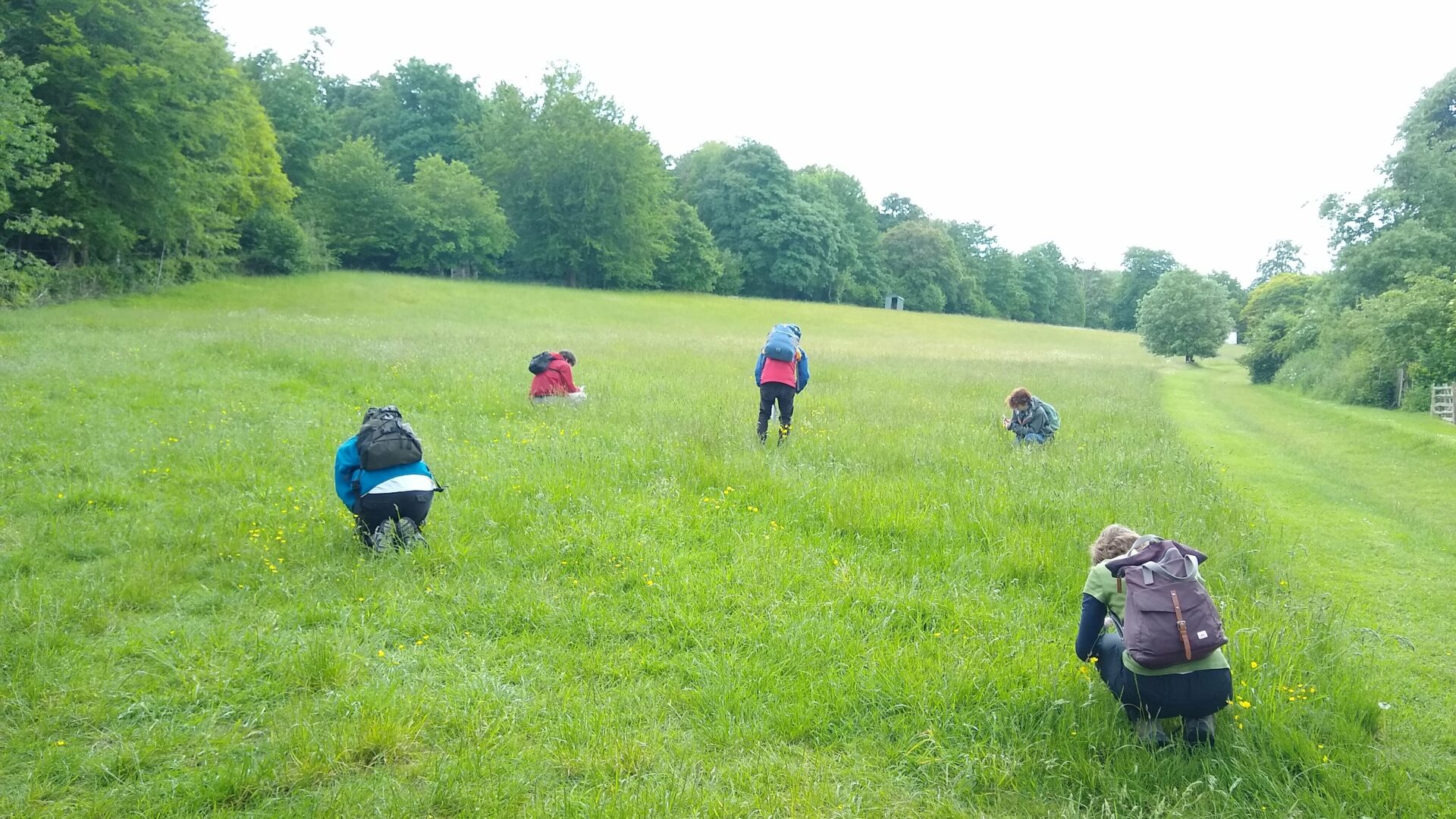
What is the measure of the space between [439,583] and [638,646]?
1.77 meters

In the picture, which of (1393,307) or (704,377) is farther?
(1393,307)

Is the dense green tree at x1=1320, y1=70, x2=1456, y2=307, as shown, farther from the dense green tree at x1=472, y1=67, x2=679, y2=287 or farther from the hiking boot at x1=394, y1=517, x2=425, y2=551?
the dense green tree at x1=472, y1=67, x2=679, y2=287

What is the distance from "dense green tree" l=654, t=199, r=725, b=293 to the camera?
68.1 metres

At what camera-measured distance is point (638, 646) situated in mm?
4977

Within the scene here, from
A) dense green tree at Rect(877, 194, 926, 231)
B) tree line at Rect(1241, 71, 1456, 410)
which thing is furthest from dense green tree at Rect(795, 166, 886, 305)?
A: tree line at Rect(1241, 71, 1456, 410)

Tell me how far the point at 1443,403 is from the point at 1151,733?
21632mm

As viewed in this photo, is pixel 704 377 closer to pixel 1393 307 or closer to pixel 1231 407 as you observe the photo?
pixel 1231 407

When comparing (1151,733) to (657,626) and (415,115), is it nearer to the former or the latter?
(657,626)

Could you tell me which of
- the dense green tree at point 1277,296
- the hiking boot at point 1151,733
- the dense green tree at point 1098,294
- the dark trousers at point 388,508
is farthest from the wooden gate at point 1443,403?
the dense green tree at point 1098,294

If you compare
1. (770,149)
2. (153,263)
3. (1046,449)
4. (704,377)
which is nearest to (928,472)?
(1046,449)

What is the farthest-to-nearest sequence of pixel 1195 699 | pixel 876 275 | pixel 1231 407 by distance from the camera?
pixel 876 275 → pixel 1231 407 → pixel 1195 699

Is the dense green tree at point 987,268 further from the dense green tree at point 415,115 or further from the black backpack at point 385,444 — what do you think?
the black backpack at point 385,444

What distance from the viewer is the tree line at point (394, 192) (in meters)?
28.4

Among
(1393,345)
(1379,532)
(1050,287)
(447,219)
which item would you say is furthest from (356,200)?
(1050,287)
